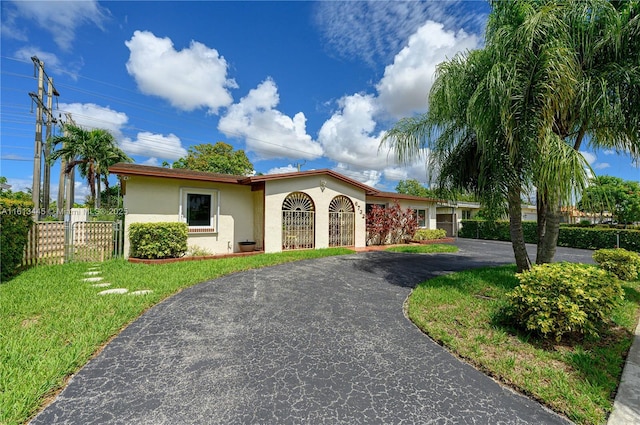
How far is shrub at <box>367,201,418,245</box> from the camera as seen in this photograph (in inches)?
624

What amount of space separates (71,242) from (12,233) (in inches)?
95.1

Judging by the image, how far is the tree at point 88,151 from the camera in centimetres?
1886

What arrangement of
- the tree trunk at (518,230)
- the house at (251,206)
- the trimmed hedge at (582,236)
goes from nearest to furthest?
the tree trunk at (518,230) < the house at (251,206) < the trimmed hedge at (582,236)

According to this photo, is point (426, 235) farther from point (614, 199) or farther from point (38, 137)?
point (38, 137)

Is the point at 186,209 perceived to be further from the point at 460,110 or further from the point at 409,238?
the point at 409,238

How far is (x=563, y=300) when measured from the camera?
3.78 m

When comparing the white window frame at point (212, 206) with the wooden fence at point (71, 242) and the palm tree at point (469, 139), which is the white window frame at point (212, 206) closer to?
the wooden fence at point (71, 242)

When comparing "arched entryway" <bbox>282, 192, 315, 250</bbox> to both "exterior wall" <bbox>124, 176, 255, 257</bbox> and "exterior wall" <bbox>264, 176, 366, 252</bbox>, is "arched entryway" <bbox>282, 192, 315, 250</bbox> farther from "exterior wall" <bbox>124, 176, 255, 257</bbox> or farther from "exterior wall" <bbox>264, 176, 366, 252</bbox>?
"exterior wall" <bbox>124, 176, 255, 257</bbox>

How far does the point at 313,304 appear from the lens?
5473mm

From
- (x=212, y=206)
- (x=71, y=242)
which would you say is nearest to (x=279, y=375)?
(x=212, y=206)

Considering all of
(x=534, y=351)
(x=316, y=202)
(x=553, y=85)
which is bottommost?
(x=534, y=351)

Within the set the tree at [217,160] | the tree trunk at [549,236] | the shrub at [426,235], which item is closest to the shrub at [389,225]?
the shrub at [426,235]

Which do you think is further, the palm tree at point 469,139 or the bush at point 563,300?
the palm tree at point 469,139

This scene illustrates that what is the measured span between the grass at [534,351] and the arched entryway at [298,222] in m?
7.52
